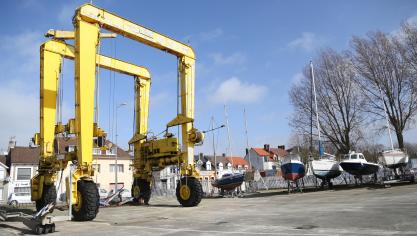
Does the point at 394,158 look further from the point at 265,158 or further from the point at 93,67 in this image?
the point at 265,158

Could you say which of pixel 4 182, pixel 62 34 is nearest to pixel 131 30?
pixel 62 34

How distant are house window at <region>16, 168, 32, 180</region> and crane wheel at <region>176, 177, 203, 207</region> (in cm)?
4292

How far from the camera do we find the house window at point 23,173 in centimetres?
5731

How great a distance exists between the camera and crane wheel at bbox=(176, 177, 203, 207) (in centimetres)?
2261

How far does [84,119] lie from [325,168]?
24.1m

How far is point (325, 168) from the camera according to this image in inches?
1387

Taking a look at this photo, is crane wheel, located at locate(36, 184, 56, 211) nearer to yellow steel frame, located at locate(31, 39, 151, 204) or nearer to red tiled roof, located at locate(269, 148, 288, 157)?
yellow steel frame, located at locate(31, 39, 151, 204)

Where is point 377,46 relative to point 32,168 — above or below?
above

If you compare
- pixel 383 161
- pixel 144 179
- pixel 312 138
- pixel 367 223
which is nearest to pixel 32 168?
pixel 144 179

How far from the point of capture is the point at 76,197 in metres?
17.3

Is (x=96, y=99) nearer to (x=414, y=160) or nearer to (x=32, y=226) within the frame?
(x=32, y=226)

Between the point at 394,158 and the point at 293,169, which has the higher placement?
the point at 394,158

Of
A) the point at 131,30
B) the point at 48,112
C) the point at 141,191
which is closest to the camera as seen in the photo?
the point at 131,30

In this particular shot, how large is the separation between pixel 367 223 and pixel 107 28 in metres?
17.0
